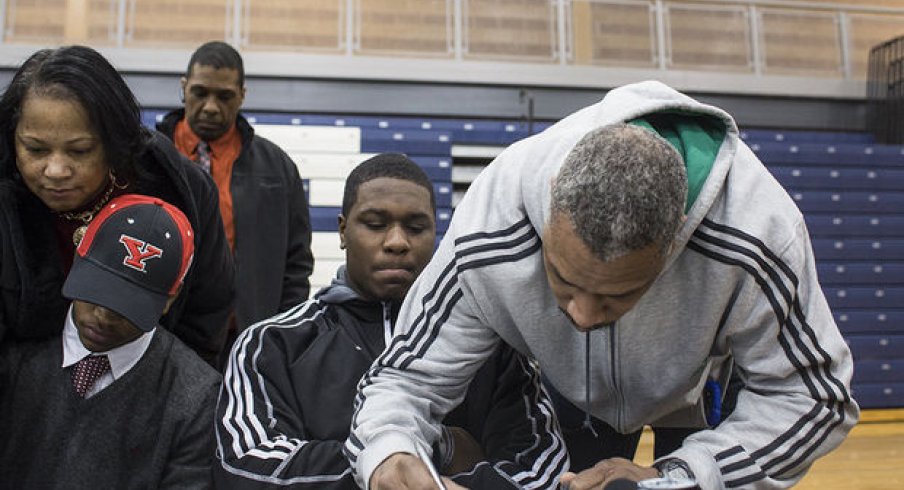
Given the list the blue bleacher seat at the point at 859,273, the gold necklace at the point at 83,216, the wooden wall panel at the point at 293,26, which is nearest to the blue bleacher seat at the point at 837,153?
the blue bleacher seat at the point at 859,273

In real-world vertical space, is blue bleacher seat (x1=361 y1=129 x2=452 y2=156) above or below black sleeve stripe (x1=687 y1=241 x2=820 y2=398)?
above

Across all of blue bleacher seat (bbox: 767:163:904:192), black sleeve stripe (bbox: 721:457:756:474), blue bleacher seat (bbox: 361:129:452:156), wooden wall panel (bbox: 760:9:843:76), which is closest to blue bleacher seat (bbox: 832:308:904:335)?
blue bleacher seat (bbox: 767:163:904:192)

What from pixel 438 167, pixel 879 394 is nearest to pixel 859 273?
pixel 879 394

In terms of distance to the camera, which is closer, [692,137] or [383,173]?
[692,137]

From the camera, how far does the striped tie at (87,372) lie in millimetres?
1497

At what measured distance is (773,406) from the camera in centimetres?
122

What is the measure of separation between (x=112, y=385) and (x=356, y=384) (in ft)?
1.43

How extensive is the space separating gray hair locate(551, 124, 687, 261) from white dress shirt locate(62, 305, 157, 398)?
906 millimetres

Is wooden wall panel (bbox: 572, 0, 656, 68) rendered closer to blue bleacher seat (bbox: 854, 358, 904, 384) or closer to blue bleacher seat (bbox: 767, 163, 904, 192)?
blue bleacher seat (bbox: 767, 163, 904, 192)

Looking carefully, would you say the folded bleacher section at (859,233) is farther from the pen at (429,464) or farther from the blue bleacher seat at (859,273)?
the pen at (429,464)

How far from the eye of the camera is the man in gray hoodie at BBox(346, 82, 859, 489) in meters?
1.04

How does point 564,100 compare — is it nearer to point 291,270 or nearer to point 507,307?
point 291,270

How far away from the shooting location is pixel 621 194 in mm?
958

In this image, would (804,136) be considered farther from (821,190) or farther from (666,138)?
(666,138)
